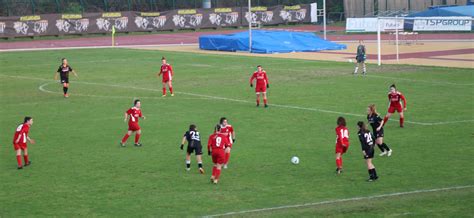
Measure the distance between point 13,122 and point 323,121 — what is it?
12986mm

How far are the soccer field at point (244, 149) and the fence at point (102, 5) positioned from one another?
143 ft

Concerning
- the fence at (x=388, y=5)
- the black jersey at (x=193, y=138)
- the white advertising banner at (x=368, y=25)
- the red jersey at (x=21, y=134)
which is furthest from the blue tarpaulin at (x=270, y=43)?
the black jersey at (x=193, y=138)

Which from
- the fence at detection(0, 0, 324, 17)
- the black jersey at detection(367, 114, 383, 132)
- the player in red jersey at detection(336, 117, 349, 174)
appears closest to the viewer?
the player in red jersey at detection(336, 117, 349, 174)

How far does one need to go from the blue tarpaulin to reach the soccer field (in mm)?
18852

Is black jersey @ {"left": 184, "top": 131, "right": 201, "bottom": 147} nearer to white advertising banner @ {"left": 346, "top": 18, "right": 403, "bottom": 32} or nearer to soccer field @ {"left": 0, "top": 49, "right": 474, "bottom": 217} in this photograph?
soccer field @ {"left": 0, "top": 49, "right": 474, "bottom": 217}

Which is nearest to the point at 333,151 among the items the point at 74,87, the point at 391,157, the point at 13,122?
the point at 391,157

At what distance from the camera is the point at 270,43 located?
233 ft

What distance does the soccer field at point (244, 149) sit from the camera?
20.4 metres

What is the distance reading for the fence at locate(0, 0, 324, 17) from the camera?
93.1m

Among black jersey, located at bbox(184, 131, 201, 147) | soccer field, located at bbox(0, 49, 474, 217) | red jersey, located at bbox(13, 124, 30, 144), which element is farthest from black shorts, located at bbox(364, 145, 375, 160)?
red jersey, located at bbox(13, 124, 30, 144)

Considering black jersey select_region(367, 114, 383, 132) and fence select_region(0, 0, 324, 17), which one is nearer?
black jersey select_region(367, 114, 383, 132)

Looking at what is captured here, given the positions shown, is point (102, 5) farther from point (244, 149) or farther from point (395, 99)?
point (244, 149)

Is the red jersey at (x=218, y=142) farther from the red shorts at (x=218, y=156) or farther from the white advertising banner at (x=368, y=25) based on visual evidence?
the white advertising banner at (x=368, y=25)

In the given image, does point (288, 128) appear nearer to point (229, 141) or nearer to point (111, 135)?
point (111, 135)
